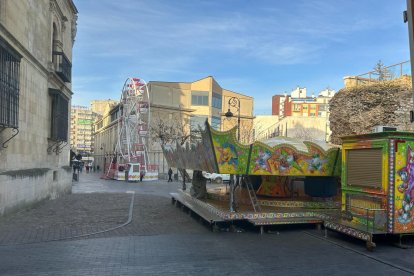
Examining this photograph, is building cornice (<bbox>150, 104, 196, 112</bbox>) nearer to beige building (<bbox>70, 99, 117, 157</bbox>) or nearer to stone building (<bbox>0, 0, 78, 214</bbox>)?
stone building (<bbox>0, 0, 78, 214</bbox>)

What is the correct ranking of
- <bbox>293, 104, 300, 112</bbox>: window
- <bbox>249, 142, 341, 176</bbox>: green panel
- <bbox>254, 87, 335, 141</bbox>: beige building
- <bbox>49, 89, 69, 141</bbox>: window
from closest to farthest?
<bbox>249, 142, 341, 176</bbox>: green panel < <bbox>49, 89, 69, 141</bbox>: window < <bbox>254, 87, 335, 141</bbox>: beige building < <bbox>293, 104, 300, 112</bbox>: window

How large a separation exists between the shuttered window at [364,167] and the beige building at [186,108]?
4296 centimetres

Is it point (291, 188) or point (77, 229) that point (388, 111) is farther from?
point (77, 229)

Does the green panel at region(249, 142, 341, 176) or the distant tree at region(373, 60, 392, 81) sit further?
the distant tree at region(373, 60, 392, 81)

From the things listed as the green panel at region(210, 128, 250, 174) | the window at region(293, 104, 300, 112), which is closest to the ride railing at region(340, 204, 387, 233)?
the green panel at region(210, 128, 250, 174)

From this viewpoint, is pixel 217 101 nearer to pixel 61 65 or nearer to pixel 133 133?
pixel 133 133

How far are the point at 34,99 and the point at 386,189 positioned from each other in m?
12.5

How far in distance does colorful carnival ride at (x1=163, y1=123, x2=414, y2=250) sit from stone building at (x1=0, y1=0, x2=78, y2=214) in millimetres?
5611

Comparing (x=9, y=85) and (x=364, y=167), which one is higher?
(x=9, y=85)

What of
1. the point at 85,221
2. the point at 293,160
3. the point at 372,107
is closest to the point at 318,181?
the point at 293,160

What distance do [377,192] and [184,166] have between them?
789 cm

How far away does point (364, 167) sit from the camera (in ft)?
34.0

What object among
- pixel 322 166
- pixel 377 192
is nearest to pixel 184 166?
pixel 322 166

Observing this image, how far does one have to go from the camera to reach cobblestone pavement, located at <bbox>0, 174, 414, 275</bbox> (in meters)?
7.23
